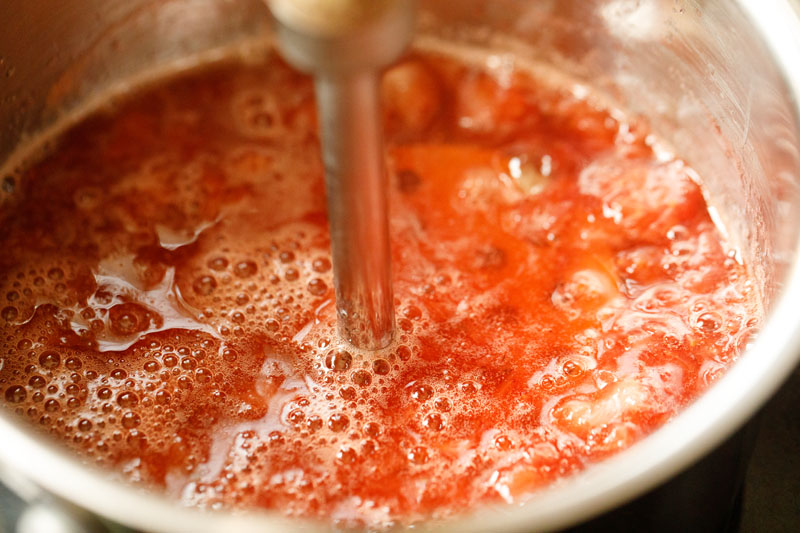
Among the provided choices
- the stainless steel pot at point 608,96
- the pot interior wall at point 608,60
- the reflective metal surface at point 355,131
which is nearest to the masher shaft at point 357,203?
the reflective metal surface at point 355,131

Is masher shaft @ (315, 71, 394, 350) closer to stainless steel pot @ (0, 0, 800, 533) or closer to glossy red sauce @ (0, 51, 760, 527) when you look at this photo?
glossy red sauce @ (0, 51, 760, 527)

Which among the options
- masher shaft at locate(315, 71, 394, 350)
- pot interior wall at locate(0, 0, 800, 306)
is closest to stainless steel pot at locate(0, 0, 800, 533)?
pot interior wall at locate(0, 0, 800, 306)

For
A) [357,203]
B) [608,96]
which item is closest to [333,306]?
[357,203]

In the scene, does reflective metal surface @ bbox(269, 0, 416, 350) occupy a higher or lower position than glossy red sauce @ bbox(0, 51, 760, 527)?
higher

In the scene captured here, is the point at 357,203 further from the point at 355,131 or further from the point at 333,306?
the point at 333,306

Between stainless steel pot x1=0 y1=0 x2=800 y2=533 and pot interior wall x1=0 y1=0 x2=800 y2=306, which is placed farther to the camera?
pot interior wall x1=0 y1=0 x2=800 y2=306

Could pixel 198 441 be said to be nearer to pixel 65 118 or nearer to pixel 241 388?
pixel 241 388

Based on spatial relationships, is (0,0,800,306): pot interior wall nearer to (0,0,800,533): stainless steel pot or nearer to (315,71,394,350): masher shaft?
(0,0,800,533): stainless steel pot
